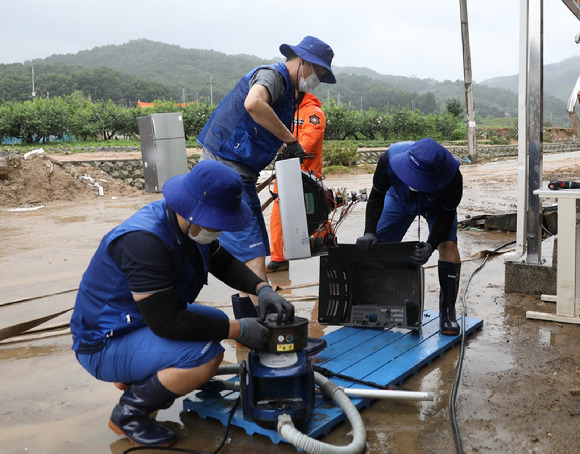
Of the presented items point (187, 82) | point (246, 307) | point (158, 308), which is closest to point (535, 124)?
point (246, 307)

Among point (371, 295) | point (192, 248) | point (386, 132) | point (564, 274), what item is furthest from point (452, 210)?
point (386, 132)

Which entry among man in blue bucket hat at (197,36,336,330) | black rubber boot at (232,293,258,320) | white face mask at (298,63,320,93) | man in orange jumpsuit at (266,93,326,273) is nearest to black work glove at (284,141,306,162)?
man in blue bucket hat at (197,36,336,330)

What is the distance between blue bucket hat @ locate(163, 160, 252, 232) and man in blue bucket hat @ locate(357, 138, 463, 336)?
1.35m

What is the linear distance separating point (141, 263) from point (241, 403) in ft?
2.73

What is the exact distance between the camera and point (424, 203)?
367 centimetres

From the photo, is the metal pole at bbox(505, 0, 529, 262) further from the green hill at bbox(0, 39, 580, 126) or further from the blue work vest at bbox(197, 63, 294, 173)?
the green hill at bbox(0, 39, 580, 126)

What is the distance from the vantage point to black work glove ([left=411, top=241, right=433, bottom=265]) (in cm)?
351

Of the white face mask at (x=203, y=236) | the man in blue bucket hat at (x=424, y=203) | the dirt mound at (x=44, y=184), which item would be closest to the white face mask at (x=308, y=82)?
the man in blue bucket hat at (x=424, y=203)

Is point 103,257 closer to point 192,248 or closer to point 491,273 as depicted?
point 192,248

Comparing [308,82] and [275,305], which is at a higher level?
[308,82]

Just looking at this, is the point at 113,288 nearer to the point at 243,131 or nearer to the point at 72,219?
the point at 243,131

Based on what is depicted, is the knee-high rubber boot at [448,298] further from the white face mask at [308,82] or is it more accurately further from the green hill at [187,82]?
the green hill at [187,82]

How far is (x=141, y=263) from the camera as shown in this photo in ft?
7.66

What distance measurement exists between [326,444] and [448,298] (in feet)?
5.80
